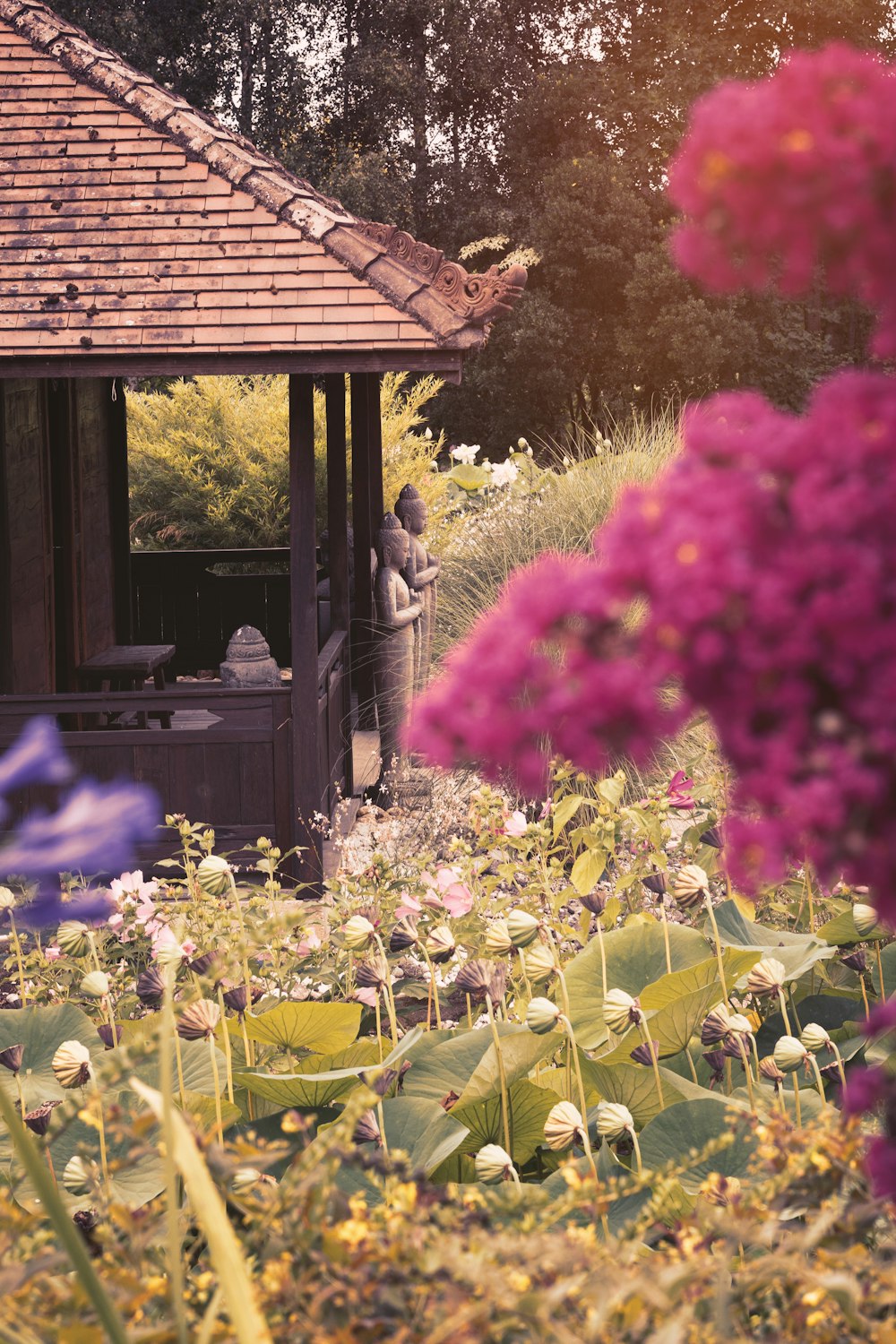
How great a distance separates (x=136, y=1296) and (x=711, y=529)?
101 cm

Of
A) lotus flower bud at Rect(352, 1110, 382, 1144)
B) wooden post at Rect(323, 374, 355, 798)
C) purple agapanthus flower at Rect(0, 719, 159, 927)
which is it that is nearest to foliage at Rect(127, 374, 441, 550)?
wooden post at Rect(323, 374, 355, 798)

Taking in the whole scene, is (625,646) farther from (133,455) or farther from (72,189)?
(133,455)

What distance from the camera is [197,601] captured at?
504 inches

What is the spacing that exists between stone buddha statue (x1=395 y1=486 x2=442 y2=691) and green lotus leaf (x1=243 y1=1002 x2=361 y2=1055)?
17.7 feet

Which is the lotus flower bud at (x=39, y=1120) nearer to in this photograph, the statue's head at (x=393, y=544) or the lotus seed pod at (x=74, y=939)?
the lotus seed pod at (x=74, y=939)

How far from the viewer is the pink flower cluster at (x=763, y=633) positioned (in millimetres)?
814

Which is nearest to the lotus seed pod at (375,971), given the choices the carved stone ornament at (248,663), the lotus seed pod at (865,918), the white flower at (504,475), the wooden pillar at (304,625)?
the lotus seed pod at (865,918)

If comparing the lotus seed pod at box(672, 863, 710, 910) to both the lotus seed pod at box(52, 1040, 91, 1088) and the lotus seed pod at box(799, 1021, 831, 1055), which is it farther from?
the lotus seed pod at box(52, 1040, 91, 1088)

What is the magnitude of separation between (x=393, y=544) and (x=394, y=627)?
520mm

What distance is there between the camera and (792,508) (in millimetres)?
839

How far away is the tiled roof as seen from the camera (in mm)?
6266

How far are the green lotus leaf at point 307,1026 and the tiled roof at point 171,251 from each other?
4.09 m

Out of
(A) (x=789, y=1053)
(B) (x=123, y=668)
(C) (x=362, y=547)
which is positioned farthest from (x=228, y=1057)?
(C) (x=362, y=547)

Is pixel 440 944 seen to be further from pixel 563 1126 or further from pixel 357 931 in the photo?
pixel 563 1126
